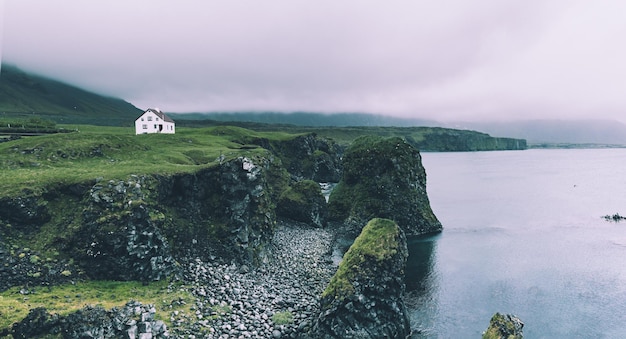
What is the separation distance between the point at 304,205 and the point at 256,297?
34.7 metres

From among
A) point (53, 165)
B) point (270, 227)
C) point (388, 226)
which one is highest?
point (53, 165)

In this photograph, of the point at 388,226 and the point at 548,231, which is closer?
the point at 388,226

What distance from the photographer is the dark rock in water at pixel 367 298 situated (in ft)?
115

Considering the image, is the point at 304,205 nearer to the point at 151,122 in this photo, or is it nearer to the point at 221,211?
the point at 221,211

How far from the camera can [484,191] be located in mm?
133250

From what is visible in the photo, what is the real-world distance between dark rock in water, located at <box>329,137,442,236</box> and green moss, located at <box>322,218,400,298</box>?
31166mm

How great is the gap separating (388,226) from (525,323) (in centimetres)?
1812

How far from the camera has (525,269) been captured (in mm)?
56844

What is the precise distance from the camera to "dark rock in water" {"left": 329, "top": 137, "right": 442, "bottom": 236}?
74.6 meters

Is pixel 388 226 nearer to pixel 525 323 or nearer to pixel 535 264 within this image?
pixel 525 323

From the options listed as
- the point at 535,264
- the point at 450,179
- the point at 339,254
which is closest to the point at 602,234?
the point at 535,264

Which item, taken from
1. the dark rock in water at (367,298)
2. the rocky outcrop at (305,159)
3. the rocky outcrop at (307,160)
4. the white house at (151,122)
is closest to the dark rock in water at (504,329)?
the dark rock in water at (367,298)

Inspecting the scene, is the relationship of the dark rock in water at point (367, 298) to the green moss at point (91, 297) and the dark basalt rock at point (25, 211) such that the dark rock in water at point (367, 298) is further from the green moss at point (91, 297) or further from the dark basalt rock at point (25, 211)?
the dark basalt rock at point (25, 211)

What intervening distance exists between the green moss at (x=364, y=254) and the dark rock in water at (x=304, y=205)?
32735 millimetres
